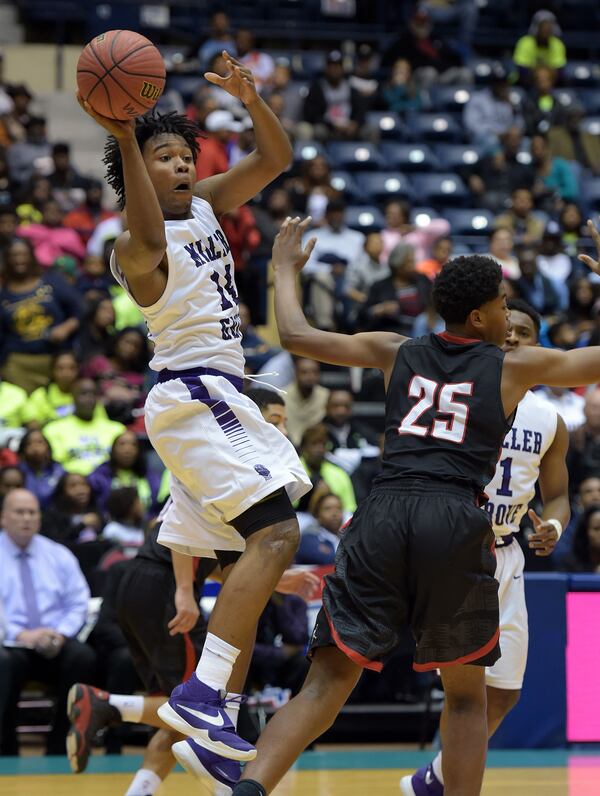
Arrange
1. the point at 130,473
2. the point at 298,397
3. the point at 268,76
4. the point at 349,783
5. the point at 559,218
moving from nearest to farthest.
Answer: the point at 349,783
the point at 130,473
the point at 298,397
the point at 559,218
the point at 268,76

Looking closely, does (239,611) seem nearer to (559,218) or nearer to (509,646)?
(509,646)

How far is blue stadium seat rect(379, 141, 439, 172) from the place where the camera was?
682 inches

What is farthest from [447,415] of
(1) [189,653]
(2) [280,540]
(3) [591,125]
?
(3) [591,125]

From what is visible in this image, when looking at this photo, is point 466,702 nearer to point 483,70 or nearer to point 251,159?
point 251,159

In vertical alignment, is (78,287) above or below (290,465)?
below

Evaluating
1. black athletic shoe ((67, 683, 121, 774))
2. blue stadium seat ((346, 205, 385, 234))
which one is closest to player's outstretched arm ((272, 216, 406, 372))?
black athletic shoe ((67, 683, 121, 774))

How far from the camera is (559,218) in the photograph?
16.1 metres

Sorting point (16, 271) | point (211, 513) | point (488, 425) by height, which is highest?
point (488, 425)

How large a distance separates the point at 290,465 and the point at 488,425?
76 cm

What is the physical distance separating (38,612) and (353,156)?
30.9 feet

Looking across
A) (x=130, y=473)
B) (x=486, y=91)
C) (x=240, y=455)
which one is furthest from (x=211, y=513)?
(x=486, y=91)

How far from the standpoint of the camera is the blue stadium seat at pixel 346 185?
16297 mm

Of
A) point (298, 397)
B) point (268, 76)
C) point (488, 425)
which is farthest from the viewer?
point (268, 76)

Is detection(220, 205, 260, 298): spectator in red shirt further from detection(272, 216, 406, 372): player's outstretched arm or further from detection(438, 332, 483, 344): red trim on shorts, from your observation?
detection(438, 332, 483, 344): red trim on shorts
